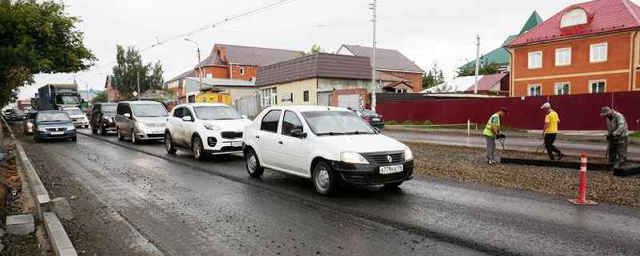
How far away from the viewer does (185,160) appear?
40.3 ft

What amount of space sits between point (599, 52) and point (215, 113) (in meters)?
29.5

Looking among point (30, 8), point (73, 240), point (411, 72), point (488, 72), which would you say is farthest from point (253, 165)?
point (488, 72)

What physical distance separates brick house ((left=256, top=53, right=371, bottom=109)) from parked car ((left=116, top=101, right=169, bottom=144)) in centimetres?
1770

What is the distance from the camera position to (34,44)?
24.7 meters

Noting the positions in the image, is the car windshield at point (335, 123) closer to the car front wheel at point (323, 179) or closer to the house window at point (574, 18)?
the car front wheel at point (323, 179)

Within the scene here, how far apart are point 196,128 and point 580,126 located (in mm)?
19379

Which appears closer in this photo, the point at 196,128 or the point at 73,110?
the point at 196,128

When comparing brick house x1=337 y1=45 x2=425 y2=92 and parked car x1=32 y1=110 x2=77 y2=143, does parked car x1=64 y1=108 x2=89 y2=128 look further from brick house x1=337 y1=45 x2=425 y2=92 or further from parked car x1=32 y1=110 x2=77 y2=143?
brick house x1=337 y1=45 x2=425 y2=92

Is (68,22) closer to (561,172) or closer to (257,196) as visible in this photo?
(257,196)

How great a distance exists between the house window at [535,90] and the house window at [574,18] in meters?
4.90

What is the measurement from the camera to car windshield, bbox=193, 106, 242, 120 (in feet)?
42.8

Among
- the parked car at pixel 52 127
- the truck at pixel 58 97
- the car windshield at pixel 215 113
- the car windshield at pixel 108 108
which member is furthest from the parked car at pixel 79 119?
the car windshield at pixel 215 113

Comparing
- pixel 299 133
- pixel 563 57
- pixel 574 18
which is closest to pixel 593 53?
pixel 563 57

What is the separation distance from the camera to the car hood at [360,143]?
7.02m
